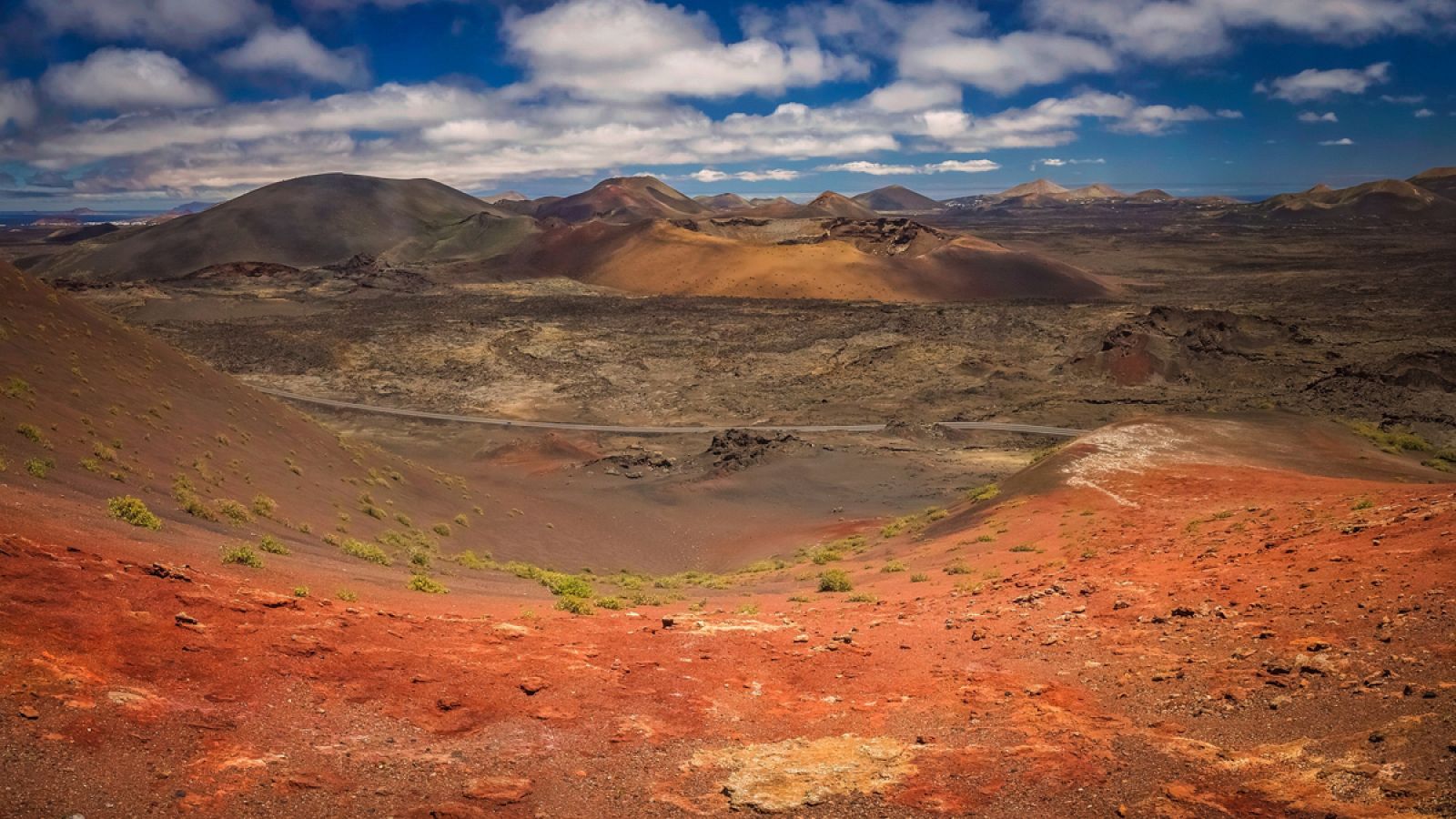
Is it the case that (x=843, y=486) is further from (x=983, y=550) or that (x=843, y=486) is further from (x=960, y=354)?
(x=960, y=354)

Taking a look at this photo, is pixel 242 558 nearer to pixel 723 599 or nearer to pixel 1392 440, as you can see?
pixel 723 599

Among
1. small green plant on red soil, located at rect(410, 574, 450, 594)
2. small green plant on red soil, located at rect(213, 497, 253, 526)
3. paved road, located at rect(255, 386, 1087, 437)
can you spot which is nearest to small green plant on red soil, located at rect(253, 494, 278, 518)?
small green plant on red soil, located at rect(213, 497, 253, 526)

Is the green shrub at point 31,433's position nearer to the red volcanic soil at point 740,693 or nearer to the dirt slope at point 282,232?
the red volcanic soil at point 740,693

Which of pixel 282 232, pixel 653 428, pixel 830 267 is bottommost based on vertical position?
pixel 653 428

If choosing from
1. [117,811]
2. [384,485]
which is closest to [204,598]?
[117,811]

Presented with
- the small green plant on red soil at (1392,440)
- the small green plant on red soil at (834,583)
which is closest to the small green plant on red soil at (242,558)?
the small green plant on red soil at (834,583)

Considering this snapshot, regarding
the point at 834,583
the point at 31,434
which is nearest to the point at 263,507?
the point at 31,434
